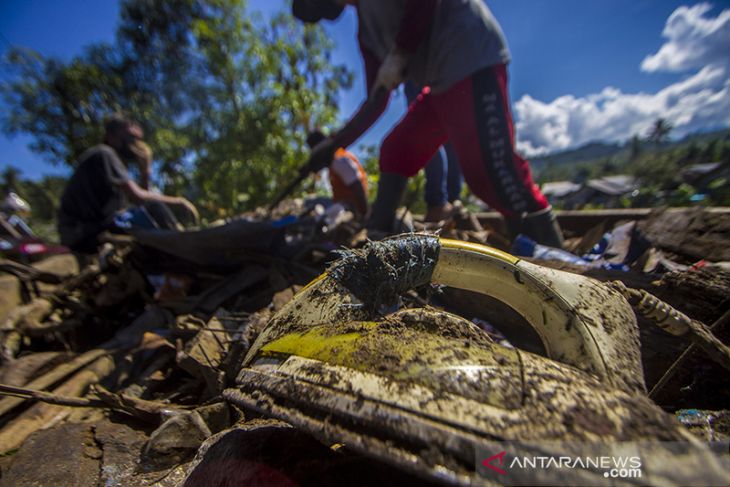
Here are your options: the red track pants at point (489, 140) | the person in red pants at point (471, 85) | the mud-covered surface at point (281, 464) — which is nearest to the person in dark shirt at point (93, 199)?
the person in red pants at point (471, 85)

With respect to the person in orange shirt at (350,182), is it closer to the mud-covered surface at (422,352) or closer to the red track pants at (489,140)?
the red track pants at (489,140)

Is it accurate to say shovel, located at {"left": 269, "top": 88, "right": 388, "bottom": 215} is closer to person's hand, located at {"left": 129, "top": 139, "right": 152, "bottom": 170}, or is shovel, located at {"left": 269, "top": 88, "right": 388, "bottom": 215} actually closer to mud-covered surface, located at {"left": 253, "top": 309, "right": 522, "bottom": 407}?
mud-covered surface, located at {"left": 253, "top": 309, "right": 522, "bottom": 407}

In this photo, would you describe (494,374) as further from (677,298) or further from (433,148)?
(433,148)

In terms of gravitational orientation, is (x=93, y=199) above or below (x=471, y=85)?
below

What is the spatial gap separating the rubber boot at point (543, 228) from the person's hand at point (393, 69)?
1.41 metres

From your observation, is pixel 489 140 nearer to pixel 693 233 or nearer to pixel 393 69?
pixel 393 69

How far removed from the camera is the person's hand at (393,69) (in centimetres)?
208

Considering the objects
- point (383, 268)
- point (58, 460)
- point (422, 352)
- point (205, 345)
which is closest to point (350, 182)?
point (205, 345)

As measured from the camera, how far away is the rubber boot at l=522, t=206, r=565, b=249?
6.66ft

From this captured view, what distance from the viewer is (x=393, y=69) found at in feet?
6.89

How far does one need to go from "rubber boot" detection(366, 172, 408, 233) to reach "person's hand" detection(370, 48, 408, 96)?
731 millimetres

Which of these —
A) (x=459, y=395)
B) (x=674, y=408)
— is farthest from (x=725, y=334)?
(x=459, y=395)

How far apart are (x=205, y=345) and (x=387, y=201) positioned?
1821 millimetres

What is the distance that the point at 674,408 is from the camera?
99 centimetres
